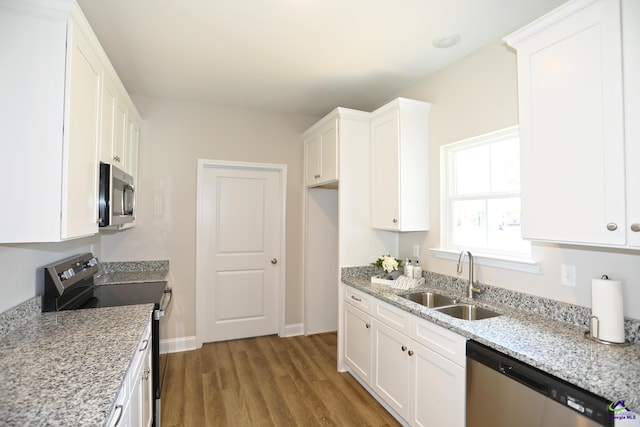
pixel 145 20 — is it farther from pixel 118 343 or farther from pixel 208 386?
pixel 208 386

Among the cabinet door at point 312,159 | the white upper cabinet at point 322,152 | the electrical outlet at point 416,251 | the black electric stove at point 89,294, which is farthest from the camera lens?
the cabinet door at point 312,159

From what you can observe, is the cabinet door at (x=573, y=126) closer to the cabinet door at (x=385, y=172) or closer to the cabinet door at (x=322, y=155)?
the cabinet door at (x=385, y=172)

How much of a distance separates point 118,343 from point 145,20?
1.96 meters

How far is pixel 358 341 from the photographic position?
2.75 metres

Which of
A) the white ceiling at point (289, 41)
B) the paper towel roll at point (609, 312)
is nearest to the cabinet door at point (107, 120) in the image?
the white ceiling at point (289, 41)

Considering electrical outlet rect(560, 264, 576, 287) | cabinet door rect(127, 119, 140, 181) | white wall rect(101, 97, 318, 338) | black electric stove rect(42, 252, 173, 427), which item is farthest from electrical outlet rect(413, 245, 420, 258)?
cabinet door rect(127, 119, 140, 181)

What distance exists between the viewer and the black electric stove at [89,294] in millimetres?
1908

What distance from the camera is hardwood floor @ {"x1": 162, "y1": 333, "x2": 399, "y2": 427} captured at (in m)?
2.31

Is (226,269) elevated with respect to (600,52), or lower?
lower

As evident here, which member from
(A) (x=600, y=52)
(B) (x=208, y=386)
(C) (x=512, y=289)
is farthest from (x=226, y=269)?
(A) (x=600, y=52)

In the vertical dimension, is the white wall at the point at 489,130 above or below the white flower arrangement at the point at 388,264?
above

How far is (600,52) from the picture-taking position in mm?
1388

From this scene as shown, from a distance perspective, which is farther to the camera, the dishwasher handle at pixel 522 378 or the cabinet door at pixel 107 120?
the cabinet door at pixel 107 120

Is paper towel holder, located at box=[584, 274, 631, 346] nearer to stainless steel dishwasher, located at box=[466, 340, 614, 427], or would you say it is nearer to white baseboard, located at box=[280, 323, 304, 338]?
stainless steel dishwasher, located at box=[466, 340, 614, 427]
